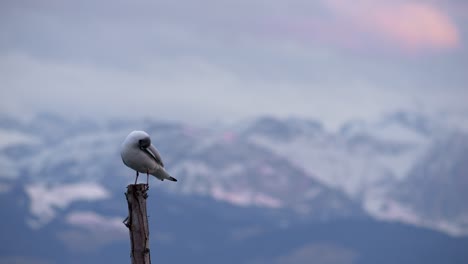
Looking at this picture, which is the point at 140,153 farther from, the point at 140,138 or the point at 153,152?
the point at 140,138

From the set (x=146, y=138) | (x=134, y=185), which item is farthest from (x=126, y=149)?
(x=134, y=185)

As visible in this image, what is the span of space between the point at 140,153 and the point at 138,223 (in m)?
4.90

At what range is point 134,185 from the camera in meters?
24.8

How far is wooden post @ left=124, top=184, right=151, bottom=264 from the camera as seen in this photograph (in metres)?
24.4

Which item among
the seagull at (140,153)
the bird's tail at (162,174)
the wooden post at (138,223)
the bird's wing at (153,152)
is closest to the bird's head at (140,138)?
the seagull at (140,153)

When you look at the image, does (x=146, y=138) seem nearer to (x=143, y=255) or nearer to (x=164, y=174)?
(x=164, y=174)

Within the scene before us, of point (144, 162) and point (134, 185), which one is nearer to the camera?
point (134, 185)

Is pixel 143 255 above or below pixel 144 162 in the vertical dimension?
below

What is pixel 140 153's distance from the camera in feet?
96.2

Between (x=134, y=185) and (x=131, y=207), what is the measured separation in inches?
21.8

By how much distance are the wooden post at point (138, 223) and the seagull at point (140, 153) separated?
4.08 metres

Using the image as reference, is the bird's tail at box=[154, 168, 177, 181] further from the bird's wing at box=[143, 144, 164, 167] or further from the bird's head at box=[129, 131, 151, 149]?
the bird's head at box=[129, 131, 151, 149]

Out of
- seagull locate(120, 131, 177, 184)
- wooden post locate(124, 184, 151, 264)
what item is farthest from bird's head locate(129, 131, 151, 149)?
wooden post locate(124, 184, 151, 264)

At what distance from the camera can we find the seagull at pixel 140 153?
94.9 feet
